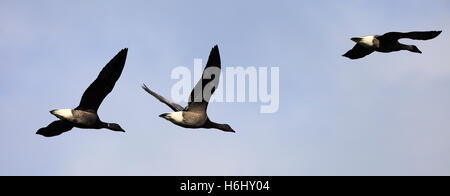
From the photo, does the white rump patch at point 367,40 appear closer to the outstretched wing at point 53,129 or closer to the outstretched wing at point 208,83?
the outstretched wing at point 208,83

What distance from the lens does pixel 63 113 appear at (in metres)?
22.0

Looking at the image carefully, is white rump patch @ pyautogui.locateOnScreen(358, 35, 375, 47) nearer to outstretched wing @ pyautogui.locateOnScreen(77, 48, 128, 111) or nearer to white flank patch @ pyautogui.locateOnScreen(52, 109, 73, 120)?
outstretched wing @ pyautogui.locateOnScreen(77, 48, 128, 111)

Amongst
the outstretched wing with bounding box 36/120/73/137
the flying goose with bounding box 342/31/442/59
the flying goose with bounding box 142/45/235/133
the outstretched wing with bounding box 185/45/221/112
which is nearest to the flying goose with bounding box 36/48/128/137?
the outstretched wing with bounding box 36/120/73/137

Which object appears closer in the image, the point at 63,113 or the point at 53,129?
the point at 63,113

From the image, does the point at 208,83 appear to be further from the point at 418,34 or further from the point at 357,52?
the point at 418,34

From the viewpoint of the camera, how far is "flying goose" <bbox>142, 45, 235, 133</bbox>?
68.2ft

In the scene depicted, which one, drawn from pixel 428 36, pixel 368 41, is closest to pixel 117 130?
pixel 368 41

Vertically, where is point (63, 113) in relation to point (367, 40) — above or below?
below

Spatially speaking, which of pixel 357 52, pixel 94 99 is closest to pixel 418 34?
pixel 357 52

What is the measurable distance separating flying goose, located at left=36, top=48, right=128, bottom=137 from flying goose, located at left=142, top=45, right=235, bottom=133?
1919mm

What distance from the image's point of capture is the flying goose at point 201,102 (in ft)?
68.2

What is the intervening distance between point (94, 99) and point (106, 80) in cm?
83

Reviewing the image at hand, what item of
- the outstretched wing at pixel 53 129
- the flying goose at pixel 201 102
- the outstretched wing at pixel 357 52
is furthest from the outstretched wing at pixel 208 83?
the outstretched wing at pixel 357 52

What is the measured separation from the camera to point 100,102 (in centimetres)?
2248
